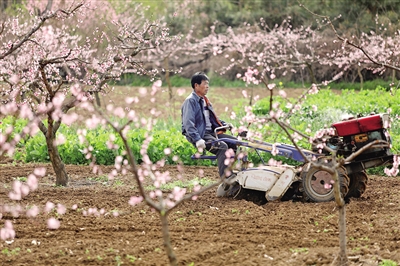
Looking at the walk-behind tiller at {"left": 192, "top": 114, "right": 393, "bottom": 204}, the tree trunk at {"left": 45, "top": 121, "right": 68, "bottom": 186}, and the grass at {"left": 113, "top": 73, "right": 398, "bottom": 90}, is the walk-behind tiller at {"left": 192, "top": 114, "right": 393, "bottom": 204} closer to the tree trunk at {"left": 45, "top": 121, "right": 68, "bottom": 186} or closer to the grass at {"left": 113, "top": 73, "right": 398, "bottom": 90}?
the tree trunk at {"left": 45, "top": 121, "right": 68, "bottom": 186}

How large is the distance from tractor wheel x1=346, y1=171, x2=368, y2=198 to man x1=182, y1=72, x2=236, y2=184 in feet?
4.56

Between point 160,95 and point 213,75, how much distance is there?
4.33m

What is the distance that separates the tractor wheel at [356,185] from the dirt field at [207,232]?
0.40 feet

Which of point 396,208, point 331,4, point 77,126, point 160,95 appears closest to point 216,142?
point 396,208

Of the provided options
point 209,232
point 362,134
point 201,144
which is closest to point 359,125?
point 362,134

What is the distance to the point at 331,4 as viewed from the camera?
25.8 meters

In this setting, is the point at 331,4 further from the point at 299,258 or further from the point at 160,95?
the point at 299,258

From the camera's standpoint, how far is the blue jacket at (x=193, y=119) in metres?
8.23

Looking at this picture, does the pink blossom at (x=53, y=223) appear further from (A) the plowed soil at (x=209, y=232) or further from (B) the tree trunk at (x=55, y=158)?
(B) the tree trunk at (x=55, y=158)

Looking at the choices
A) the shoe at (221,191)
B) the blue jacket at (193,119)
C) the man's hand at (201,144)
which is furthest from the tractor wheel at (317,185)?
the blue jacket at (193,119)

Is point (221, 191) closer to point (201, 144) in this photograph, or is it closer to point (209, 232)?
point (201, 144)

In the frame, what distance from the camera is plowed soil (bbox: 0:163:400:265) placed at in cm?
568

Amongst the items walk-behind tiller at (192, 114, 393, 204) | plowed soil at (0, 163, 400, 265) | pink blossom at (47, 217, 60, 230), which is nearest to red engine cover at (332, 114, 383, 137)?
walk-behind tiller at (192, 114, 393, 204)

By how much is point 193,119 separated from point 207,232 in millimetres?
2029
